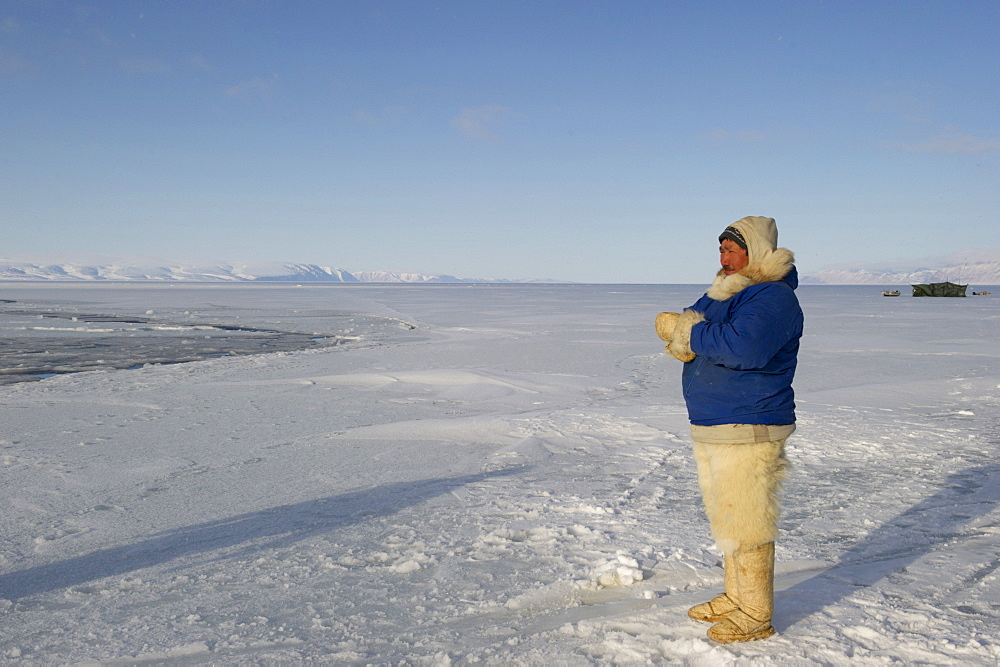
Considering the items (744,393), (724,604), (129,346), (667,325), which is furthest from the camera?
(129,346)

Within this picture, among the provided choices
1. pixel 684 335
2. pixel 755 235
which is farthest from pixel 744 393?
pixel 755 235

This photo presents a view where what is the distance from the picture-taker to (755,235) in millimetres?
2709

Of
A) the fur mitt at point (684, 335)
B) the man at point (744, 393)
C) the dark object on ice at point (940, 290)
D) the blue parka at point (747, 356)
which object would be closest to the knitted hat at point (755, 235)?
the man at point (744, 393)

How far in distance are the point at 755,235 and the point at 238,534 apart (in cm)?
333

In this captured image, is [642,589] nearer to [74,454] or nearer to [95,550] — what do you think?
[95,550]

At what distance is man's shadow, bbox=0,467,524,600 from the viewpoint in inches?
139

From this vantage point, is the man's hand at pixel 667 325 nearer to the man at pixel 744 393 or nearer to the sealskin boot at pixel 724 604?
the man at pixel 744 393

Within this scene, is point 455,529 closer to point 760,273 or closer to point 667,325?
point 667,325

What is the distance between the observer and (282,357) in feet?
42.5

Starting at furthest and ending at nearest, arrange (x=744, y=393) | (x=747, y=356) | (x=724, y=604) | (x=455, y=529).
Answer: (x=455, y=529), (x=724, y=604), (x=744, y=393), (x=747, y=356)

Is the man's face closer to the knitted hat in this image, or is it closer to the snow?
the knitted hat

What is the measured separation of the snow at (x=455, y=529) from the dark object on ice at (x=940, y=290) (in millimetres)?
63008

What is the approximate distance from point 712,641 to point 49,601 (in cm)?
298

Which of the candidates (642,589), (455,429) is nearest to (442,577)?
(642,589)
